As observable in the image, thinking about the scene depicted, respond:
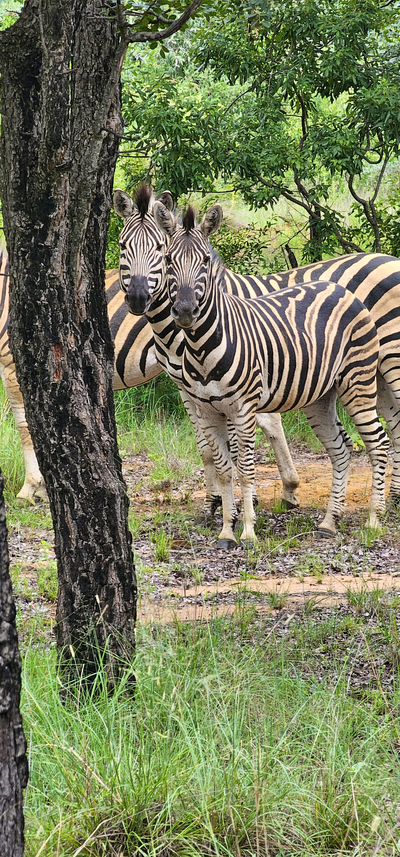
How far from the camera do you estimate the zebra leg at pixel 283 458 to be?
24.5ft

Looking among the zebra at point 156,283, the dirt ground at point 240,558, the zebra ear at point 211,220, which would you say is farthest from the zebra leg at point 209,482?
the zebra ear at point 211,220

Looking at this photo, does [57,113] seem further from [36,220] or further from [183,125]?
[183,125]

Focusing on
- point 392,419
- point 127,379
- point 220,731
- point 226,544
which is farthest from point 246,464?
point 220,731

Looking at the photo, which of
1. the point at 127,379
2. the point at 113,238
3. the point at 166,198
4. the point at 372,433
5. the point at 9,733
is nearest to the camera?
the point at 9,733

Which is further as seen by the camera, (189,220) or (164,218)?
(164,218)

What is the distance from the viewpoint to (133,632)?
3.53 m

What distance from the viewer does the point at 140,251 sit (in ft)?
21.6

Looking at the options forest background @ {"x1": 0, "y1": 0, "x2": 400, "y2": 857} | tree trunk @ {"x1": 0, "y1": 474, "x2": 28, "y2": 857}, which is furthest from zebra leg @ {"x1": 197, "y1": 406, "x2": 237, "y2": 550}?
tree trunk @ {"x1": 0, "y1": 474, "x2": 28, "y2": 857}

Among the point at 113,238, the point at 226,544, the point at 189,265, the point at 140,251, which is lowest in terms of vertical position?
the point at 226,544

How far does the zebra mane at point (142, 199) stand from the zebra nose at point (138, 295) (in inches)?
25.2

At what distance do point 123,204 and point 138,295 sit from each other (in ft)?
3.09

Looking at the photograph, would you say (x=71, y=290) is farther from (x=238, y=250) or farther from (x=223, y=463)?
(x=238, y=250)

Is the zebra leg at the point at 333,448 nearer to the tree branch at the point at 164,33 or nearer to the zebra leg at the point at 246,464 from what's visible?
the zebra leg at the point at 246,464

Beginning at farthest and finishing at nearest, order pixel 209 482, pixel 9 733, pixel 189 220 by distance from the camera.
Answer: pixel 209 482 < pixel 189 220 < pixel 9 733
